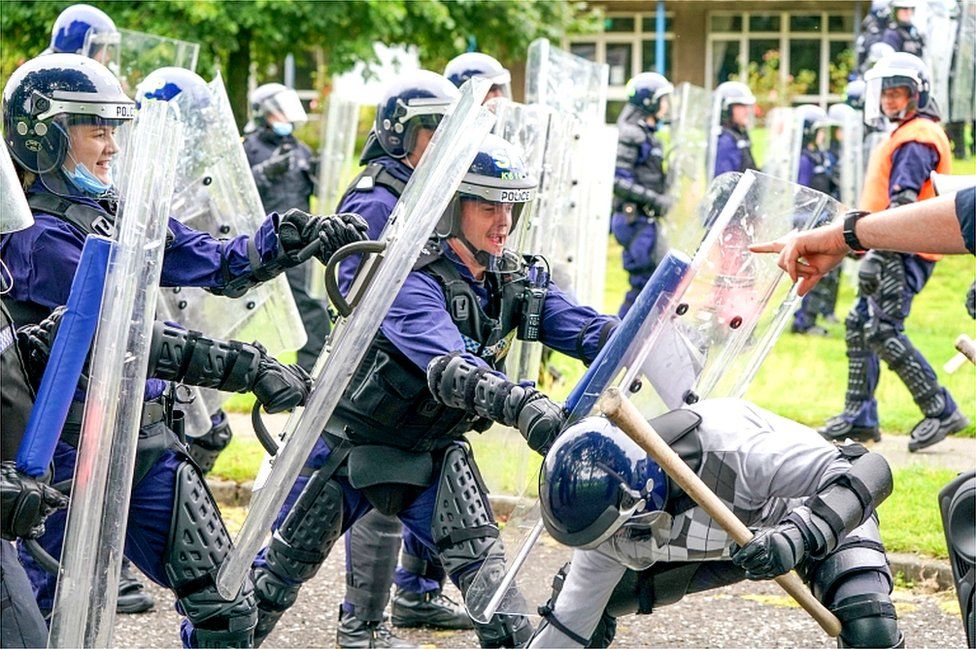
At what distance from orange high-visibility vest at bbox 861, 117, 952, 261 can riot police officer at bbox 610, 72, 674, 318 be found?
2.76 m

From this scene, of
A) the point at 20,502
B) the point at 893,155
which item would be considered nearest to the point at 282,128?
the point at 893,155

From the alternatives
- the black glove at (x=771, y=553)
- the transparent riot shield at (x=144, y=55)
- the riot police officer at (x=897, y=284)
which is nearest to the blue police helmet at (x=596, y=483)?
the black glove at (x=771, y=553)

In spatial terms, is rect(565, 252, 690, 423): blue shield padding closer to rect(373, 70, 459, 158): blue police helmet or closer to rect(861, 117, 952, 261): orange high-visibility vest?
rect(373, 70, 459, 158): blue police helmet

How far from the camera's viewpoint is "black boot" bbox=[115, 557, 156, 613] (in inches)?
233

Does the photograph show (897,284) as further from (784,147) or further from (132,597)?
(784,147)

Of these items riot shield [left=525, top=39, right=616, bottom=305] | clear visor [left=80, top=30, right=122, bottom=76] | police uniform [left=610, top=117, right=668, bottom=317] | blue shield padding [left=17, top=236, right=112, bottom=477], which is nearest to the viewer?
blue shield padding [left=17, top=236, right=112, bottom=477]

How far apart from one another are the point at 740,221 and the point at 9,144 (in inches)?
82.2

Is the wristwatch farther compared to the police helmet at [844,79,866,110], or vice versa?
the police helmet at [844,79,866,110]

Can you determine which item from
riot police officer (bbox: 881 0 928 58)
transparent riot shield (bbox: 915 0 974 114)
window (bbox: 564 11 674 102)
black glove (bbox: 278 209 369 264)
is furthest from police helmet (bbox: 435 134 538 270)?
window (bbox: 564 11 674 102)

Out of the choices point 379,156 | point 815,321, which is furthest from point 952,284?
point 379,156

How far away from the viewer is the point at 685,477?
3523mm

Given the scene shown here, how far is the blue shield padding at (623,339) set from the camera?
415 centimetres

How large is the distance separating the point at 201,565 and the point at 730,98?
994 centimetres

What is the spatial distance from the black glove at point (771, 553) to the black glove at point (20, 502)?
157 cm
